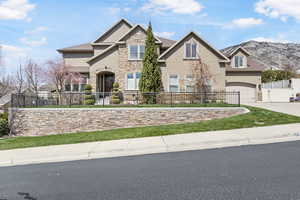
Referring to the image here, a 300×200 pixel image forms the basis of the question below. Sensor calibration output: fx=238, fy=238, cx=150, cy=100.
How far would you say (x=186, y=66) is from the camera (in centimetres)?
2336

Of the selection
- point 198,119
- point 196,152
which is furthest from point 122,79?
point 196,152

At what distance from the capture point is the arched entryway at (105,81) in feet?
84.3

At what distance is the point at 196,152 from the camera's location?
7855 millimetres

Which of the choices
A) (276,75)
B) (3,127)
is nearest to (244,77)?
(3,127)

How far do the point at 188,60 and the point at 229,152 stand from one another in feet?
55.1

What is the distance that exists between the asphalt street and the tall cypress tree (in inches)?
549

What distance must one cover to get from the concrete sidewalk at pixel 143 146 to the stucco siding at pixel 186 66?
1322 cm

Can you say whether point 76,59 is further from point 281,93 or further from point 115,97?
point 281,93

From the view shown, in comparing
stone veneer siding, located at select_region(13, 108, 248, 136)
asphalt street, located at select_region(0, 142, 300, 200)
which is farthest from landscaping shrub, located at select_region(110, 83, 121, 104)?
asphalt street, located at select_region(0, 142, 300, 200)

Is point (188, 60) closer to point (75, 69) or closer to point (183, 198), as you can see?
point (75, 69)

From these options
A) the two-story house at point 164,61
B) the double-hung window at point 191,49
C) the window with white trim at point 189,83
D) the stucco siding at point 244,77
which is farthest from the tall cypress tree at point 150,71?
the stucco siding at point 244,77

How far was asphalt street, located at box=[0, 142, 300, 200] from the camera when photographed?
14.8 feet

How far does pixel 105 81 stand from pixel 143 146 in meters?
18.5

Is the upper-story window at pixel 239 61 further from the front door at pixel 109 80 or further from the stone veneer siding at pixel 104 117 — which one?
the front door at pixel 109 80
